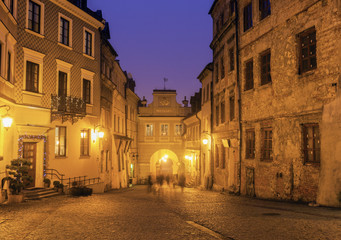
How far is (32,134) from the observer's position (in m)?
17.7

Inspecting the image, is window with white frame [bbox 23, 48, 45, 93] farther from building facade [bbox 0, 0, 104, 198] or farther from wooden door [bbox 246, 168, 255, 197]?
wooden door [bbox 246, 168, 255, 197]

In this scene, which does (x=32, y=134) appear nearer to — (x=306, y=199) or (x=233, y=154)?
(x=233, y=154)

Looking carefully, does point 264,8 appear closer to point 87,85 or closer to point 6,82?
point 87,85

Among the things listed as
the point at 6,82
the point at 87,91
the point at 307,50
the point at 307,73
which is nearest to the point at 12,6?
the point at 6,82

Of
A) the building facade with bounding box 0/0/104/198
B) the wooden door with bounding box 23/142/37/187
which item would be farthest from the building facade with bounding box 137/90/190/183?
the wooden door with bounding box 23/142/37/187

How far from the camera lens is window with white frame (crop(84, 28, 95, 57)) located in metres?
22.4

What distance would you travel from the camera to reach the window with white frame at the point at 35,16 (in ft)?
58.1

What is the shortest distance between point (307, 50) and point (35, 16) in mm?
13374

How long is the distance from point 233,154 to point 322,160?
8.51 m

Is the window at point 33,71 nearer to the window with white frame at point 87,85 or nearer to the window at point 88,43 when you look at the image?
the window with white frame at point 87,85

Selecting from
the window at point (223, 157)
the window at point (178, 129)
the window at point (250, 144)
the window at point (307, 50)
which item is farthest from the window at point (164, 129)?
the window at point (307, 50)

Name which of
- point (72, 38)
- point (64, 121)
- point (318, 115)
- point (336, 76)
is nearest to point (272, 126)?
point (318, 115)

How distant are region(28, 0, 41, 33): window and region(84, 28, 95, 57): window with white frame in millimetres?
4090

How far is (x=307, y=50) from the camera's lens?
45.9 feet
